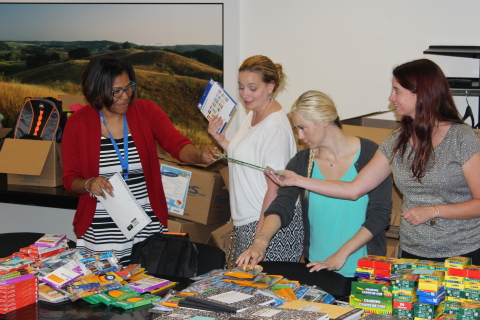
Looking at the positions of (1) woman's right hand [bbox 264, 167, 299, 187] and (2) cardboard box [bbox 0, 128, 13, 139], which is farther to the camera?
(2) cardboard box [bbox 0, 128, 13, 139]

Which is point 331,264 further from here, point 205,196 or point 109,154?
point 205,196

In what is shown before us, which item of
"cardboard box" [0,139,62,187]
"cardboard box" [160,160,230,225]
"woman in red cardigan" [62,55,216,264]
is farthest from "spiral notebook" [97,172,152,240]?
"cardboard box" [0,139,62,187]

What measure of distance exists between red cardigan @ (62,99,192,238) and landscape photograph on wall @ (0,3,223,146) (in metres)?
1.75

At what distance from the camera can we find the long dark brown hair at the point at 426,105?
2414mm

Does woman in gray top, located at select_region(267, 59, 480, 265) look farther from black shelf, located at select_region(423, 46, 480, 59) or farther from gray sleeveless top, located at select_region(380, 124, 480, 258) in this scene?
black shelf, located at select_region(423, 46, 480, 59)

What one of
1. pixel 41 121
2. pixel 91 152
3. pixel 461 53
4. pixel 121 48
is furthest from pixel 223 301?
pixel 121 48

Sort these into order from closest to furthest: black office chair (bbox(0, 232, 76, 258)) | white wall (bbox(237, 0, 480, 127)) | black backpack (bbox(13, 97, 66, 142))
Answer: black office chair (bbox(0, 232, 76, 258)), white wall (bbox(237, 0, 480, 127)), black backpack (bbox(13, 97, 66, 142))

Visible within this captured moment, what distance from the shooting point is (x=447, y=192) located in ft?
Result: 7.95

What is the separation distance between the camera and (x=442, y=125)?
2.45 metres

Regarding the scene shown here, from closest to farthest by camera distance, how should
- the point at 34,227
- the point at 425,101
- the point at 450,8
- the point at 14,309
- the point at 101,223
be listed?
the point at 14,309 < the point at 425,101 < the point at 101,223 < the point at 450,8 < the point at 34,227

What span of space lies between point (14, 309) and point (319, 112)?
60.7 inches

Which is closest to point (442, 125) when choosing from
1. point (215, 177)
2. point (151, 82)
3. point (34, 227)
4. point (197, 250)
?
point (197, 250)

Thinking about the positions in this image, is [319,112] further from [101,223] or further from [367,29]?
[367,29]

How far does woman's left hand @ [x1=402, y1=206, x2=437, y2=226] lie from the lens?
233 cm
